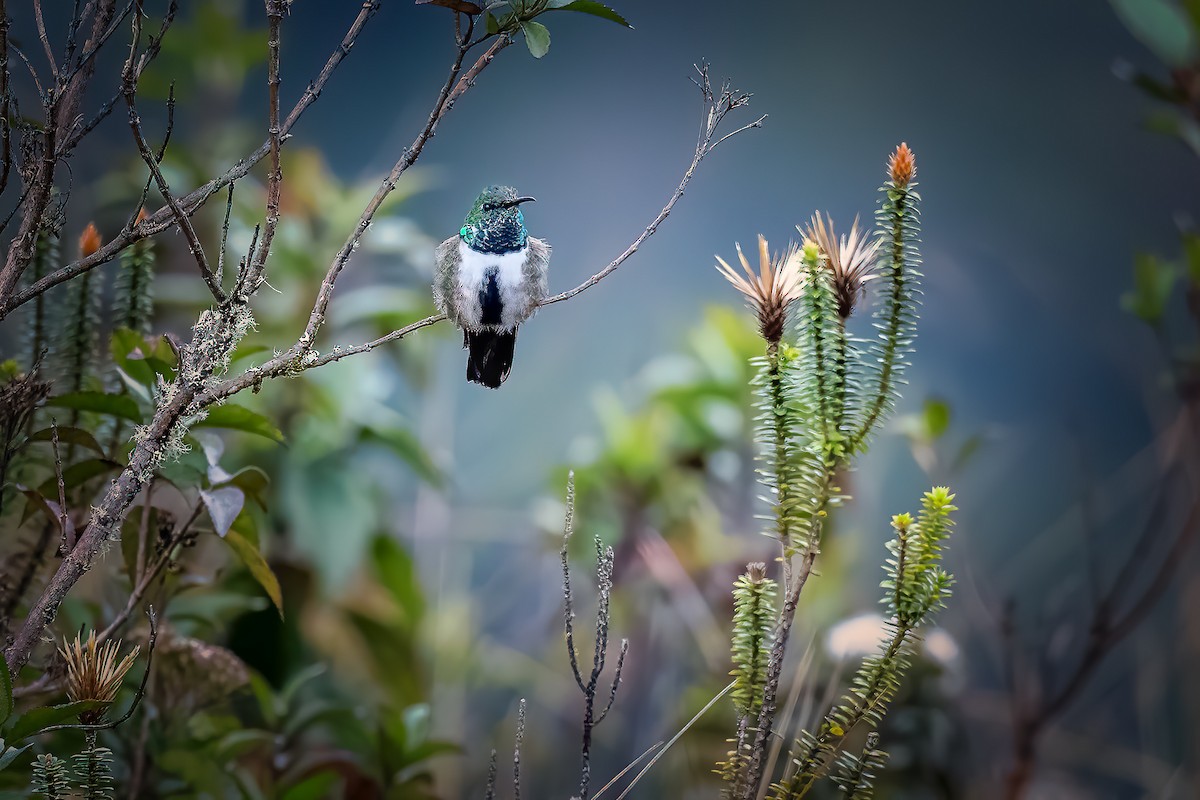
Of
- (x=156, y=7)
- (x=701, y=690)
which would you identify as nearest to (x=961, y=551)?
(x=701, y=690)

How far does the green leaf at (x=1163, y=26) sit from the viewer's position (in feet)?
4.05

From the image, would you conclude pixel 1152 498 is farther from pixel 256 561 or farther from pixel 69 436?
pixel 69 436

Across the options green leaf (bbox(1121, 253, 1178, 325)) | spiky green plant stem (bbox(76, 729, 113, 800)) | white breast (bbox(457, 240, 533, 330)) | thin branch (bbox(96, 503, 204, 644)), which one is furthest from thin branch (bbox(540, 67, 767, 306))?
green leaf (bbox(1121, 253, 1178, 325))

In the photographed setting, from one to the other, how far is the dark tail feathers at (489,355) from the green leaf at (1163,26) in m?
0.93

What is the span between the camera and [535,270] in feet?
3.04

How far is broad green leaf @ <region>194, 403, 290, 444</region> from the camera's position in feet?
2.78

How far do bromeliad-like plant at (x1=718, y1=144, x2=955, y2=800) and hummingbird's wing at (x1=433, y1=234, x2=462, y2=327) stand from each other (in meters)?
0.26

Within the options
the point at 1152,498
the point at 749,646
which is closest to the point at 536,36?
the point at 749,646

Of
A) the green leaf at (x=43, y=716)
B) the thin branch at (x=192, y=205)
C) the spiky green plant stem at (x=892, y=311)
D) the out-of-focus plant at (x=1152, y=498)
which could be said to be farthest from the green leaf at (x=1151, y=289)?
the green leaf at (x=43, y=716)

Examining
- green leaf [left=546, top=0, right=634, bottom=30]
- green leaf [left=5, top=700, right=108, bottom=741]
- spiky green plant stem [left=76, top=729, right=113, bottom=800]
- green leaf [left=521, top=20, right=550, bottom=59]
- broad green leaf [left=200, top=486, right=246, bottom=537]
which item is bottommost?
spiky green plant stem [left=76, top=729, right=113, bottom=800]

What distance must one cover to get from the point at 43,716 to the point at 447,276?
0.47 metres

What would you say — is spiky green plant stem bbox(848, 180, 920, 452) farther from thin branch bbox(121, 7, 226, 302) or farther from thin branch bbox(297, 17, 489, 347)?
thin branch bbox(121, 7, 226, 302)

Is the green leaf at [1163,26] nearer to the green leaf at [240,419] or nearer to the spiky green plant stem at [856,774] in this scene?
the spiky green plant stem at [856,774]

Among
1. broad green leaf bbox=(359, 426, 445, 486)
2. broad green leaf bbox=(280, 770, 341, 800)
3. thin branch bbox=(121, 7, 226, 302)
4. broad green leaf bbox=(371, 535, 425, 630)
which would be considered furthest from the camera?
broad green leaf bbox=(371, 535, 425, 630)
